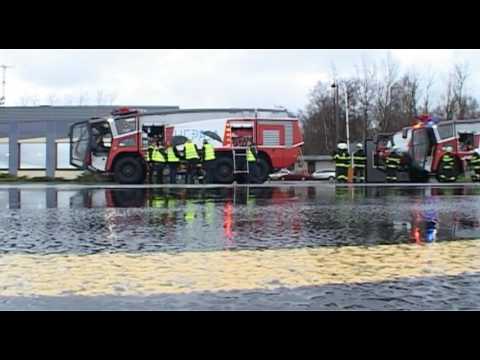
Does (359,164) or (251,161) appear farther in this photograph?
(359,164)

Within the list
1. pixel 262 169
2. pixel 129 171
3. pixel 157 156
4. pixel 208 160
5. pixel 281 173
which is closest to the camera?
pixel 208 160

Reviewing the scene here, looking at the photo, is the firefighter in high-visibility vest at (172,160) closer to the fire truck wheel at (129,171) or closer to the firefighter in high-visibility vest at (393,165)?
the fire truck wheel at (129,171)

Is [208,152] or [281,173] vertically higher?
[208,152]

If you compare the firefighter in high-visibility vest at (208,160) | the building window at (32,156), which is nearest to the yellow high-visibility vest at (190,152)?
the firefighter in high-visibility vest at (208,160)

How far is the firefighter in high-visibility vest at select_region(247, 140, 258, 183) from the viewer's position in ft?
68.8

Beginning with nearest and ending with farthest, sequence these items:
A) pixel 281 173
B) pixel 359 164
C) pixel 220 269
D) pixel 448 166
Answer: pixel 220 269
pixel 448 166
pixel 359 164
pixel 281 173

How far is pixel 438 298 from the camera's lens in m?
4.61

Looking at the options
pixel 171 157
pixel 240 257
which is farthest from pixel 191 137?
pixel 240 257

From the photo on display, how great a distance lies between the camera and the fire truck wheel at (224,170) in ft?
68.6

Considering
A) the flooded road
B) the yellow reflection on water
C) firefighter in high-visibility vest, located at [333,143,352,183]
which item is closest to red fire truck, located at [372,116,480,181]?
firefighter in high-visibility vest, located at [333,143,352,183]

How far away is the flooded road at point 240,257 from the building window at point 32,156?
16138 mm

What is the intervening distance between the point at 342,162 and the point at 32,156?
14296mm

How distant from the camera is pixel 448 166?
71.0 feet

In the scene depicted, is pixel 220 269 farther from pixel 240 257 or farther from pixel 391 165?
pixel 391 165
